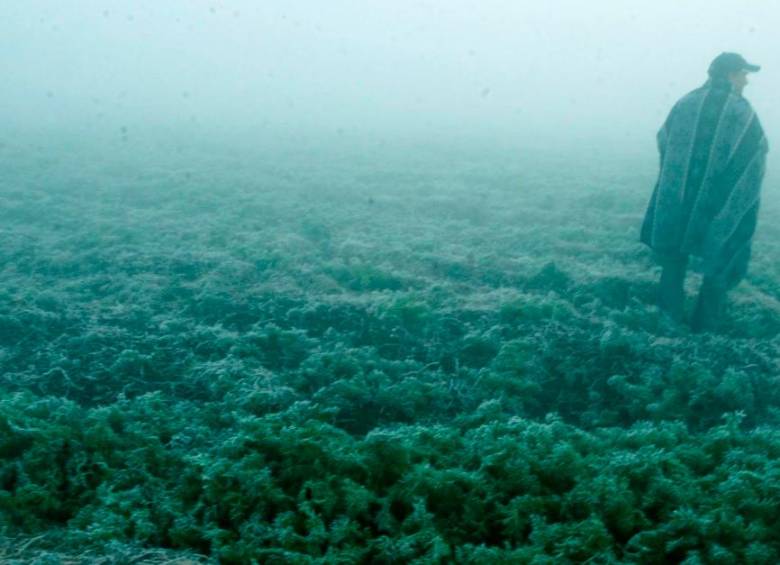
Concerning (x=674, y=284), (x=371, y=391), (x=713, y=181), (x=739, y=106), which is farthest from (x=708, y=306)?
(x=371, y=391)

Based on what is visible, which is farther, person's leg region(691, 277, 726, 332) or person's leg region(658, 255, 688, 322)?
person's leg region(658, 255, 688, 322)

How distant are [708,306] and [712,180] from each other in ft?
3.83

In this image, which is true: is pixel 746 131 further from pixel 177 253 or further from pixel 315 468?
pixel 177 253

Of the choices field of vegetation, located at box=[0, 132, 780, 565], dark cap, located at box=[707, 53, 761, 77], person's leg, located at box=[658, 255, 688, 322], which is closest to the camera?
field of vegetation, located at box=[0, 132, 780, 565]

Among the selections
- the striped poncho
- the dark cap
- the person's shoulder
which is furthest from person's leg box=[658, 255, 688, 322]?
the dark cap

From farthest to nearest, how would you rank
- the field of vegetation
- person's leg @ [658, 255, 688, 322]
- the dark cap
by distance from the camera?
person's leg @ [658, 255, 688, 322], the dark cap, the field of vegetation

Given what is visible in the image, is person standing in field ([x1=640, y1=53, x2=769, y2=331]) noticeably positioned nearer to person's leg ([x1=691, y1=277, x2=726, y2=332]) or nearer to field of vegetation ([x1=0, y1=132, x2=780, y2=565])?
person's leg ([x1=691, y1=277, x2=726, y2=332])

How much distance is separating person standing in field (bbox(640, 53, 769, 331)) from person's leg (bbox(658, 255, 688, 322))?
0.06 meters

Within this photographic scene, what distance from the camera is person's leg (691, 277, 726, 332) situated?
22.6 feet

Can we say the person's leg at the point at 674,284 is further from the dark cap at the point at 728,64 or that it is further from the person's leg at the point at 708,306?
the dark cap at the point at 728,64

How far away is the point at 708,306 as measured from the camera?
6.94 meters

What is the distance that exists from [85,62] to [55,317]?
40729 mm

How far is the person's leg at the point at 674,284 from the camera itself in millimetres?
7109

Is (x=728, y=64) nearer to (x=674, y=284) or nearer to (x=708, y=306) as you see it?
(x=674, y=284)
